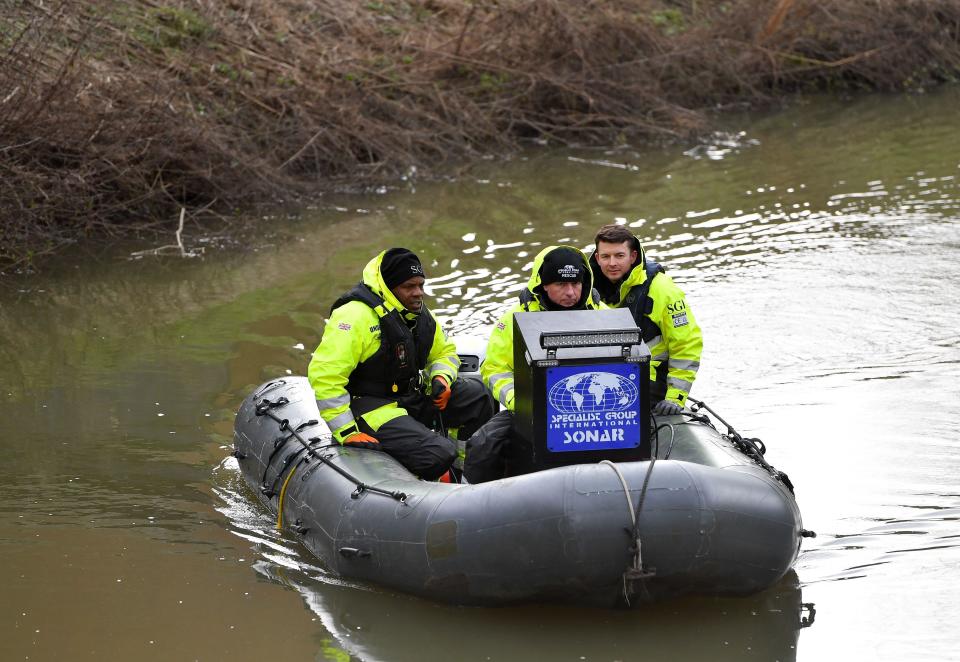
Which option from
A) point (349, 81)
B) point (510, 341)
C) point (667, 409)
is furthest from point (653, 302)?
point (349, 81)

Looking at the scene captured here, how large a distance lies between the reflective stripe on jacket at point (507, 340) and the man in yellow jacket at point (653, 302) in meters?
0.31

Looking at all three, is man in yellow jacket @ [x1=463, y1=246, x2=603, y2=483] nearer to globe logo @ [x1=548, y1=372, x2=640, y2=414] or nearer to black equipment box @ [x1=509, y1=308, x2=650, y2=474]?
black equipment box @ [x1=509, y1=308, x2=650, y2=474]

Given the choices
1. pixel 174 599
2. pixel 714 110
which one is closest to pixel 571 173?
pixel 714 110

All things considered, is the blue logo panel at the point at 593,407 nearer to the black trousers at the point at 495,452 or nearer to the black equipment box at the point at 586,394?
the black equipment box at the point at 586,394

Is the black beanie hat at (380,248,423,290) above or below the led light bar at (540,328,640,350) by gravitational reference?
above

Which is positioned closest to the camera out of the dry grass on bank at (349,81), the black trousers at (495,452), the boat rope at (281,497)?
the black trousers at (495,452)

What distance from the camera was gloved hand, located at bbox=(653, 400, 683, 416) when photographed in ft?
19.1

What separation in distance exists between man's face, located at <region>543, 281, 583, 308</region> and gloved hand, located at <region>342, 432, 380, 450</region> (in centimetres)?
101

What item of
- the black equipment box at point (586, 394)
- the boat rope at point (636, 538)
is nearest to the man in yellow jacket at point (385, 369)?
the black equipment box at point (586, 394)

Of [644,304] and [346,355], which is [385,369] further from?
[644,304]

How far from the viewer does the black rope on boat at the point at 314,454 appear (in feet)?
17.5

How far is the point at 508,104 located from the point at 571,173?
1606 mm

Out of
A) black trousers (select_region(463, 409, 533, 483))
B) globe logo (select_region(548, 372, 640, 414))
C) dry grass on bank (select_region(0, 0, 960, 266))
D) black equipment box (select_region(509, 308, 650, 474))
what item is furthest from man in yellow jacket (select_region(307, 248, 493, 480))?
dry grass on bank (select_region(0, 0, 960, 266))

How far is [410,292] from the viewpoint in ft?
19.2
